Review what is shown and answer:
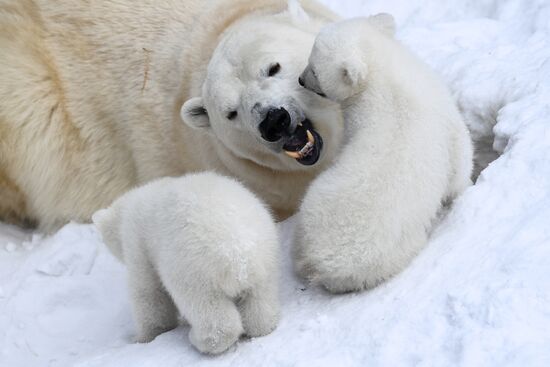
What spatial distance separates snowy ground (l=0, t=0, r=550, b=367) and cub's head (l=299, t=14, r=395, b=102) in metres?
0.51

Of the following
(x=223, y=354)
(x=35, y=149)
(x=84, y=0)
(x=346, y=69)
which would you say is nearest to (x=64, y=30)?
(x=84, y=0)

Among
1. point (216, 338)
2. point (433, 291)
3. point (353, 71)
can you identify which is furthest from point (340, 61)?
point (216, 338)

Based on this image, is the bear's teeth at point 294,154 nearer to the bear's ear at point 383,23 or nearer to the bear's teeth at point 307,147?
the bear's teeth at point 307,147

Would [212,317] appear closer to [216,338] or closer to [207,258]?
[216,338]

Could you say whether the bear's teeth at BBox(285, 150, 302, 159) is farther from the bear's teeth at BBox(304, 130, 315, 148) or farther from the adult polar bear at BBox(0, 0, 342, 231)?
the adult polar bear at BBox(0, 0, 342, 231)

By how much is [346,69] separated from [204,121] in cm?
110

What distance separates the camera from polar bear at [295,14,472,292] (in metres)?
2.48

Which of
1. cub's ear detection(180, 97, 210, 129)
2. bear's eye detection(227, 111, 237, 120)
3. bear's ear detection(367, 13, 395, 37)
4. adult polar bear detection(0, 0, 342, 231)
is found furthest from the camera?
adult polar bear detection(0, 0, 342, 231)

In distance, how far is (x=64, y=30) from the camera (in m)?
4.36

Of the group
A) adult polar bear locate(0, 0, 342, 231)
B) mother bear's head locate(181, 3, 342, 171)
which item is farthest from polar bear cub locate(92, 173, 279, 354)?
adult polar bear locate(0, 0, 342, 231)

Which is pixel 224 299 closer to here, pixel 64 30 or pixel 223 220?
pixel 223 220

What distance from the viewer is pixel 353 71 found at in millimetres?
2637

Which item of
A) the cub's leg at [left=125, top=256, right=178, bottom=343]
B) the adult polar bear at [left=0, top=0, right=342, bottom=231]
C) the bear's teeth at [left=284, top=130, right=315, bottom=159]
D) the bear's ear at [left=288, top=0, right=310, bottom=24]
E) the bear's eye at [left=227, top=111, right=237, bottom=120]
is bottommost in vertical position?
the adult polar bear at [left=0, top=0, right=342, bottom=231]

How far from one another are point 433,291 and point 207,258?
63 centimetres
